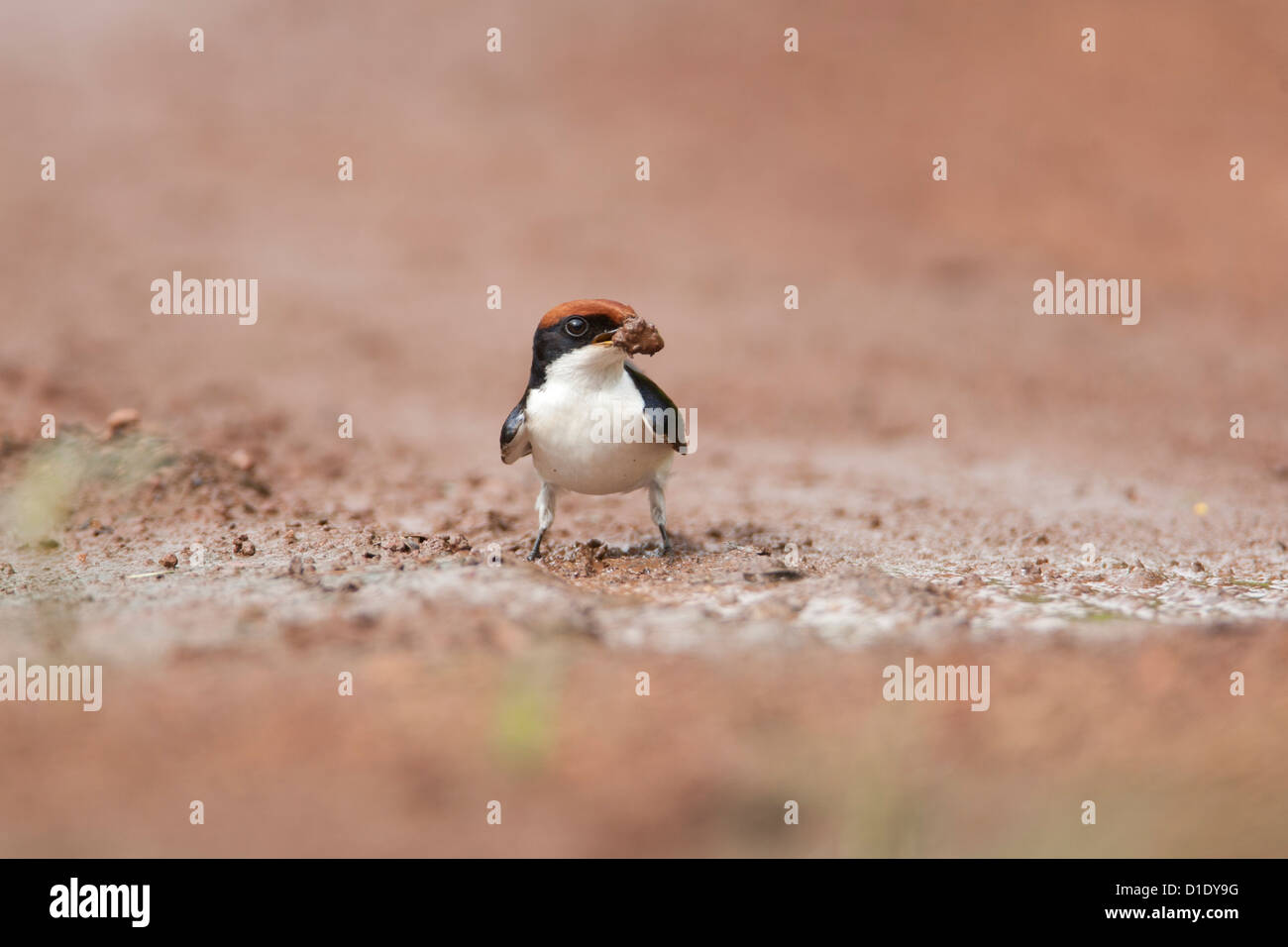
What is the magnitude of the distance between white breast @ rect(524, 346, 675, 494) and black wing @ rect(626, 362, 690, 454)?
0.06 m

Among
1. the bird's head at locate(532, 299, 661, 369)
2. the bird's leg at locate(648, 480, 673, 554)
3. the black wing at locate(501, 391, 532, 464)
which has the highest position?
the bird's head at locate(532, 299, 661, 369)

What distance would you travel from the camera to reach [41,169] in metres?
16.8

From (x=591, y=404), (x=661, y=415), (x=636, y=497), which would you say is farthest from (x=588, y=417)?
(x=636, y=497)

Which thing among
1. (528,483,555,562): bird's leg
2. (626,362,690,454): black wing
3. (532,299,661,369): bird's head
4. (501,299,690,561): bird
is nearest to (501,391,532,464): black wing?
(501,299,690,561): bird

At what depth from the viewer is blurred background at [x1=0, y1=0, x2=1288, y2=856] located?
3.79m

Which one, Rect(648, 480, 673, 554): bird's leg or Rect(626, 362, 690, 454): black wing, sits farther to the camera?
Rect(648, 480, 673, 554): bird's leg

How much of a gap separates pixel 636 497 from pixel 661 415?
3228 millimetres

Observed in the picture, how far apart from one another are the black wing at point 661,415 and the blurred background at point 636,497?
0.63 metres

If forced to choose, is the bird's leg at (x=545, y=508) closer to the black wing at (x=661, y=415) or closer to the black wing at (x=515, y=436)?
the black wing at (x=515, y=436)

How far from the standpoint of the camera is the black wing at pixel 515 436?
591 cm

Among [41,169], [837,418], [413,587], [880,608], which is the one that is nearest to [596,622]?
[413,587]

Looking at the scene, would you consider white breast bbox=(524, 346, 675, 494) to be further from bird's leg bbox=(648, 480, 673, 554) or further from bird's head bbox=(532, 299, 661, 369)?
bird's leg bbox=(648, 480, 673, 554)

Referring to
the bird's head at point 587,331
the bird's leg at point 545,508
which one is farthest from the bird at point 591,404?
the bird's leg at point 545,508

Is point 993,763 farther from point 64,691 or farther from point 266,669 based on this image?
point 64,691
